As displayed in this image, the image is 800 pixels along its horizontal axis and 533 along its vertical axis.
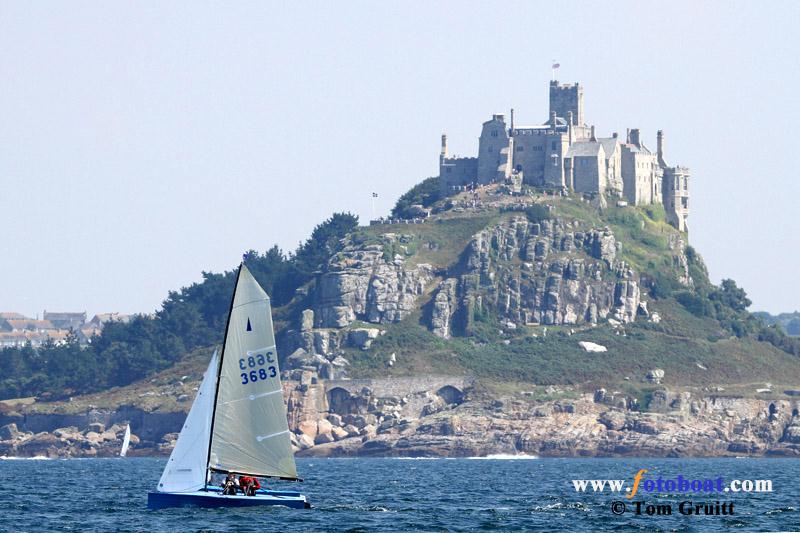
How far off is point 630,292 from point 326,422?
4106cm

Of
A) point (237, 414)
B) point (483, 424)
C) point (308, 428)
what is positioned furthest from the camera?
A: point (308, 428)

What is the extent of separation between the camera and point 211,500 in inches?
2899

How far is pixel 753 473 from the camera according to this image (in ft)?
443

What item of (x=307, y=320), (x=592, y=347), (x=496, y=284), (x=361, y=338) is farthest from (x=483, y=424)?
(x=307, y=320)

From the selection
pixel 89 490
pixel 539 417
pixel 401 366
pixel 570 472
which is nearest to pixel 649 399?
pixel 539 417

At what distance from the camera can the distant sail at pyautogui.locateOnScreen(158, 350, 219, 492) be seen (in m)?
73.4

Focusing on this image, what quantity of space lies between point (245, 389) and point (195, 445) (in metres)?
3.18

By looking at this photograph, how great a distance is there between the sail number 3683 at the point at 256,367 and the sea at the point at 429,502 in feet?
19.1

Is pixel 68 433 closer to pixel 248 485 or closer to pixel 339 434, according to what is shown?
pixel 339 434

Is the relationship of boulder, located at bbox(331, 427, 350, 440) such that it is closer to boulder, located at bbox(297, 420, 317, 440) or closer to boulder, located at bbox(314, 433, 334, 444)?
boulder, located at bbox(314, 433, 334, 444)

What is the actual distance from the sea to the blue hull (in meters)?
0.64

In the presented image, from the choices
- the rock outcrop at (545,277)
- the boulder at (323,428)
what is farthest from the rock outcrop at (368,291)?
the boulder at (323,428)

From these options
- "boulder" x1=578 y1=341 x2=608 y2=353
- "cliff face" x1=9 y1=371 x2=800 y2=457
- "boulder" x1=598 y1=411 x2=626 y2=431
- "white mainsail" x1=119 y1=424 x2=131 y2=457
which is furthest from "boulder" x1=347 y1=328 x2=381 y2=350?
"boulder" x1=598 y1=411 x2=626 y2=431

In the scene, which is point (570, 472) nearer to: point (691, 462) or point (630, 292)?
point (691, 462)
